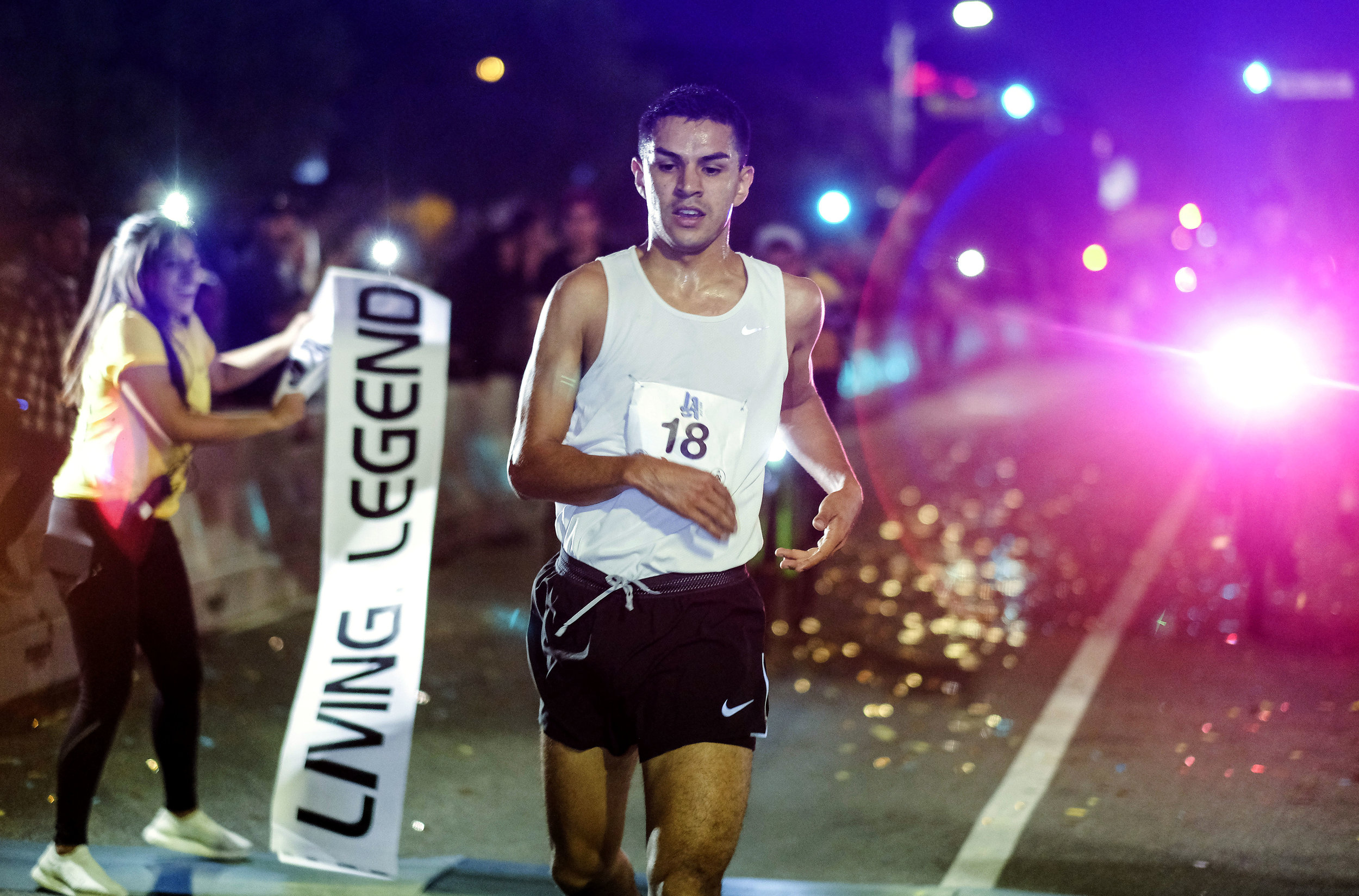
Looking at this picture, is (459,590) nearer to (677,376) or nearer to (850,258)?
(850,258)

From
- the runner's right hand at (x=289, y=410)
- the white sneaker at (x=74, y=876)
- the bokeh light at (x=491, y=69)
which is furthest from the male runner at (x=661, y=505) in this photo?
the bokeh light at (x=491, y=69)

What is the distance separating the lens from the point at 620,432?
342cm

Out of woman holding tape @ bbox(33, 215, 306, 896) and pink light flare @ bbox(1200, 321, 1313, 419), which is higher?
pink light flare @ bbox(1200, 321, 1313, 419)

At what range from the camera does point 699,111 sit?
3393 millimetres

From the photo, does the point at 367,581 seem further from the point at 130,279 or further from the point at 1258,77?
the point at 1258,77

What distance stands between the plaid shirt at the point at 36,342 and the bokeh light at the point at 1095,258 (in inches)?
2066

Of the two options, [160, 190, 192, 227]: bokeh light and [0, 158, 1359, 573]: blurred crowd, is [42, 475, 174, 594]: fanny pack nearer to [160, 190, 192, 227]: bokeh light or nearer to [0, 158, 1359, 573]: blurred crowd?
[160, 190, 192, 227]: bokeh light

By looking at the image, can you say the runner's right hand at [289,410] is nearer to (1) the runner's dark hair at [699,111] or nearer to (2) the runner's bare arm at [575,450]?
(2) the runner's bare arm at [575,450]

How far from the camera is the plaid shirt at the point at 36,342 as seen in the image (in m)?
6.87

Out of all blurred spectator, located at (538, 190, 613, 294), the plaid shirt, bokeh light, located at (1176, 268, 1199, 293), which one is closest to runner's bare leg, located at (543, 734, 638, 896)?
the plaid shirt

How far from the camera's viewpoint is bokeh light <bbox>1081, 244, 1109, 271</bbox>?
186ft

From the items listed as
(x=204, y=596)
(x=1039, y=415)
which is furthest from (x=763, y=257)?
(x=1039, y=415)

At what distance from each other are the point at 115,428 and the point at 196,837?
4.35 feet

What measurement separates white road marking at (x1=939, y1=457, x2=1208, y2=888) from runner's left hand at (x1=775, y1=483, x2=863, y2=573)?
1639mm
